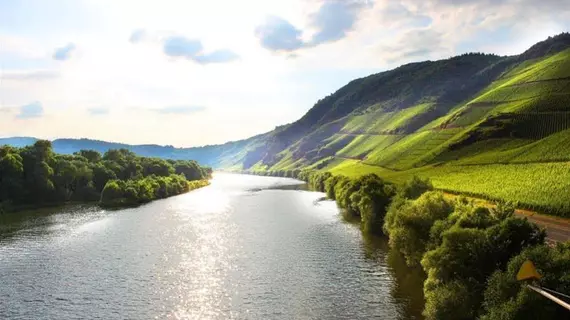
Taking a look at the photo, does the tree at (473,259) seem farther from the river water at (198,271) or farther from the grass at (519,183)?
the grass at (519,183)

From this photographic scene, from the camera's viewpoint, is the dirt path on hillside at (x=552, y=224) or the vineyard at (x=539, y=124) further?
the vineyard at (x=539, y=124)

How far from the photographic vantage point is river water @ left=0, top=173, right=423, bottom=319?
59.2m

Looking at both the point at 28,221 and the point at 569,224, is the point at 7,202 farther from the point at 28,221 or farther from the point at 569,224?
the point at 569,224

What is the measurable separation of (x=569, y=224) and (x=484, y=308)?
44023 mm

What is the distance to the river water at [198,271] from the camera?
5922 cm

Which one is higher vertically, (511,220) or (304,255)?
(511,220)

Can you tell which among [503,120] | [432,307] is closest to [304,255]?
[432,307]

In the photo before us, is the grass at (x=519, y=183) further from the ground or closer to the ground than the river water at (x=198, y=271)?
further from the ground

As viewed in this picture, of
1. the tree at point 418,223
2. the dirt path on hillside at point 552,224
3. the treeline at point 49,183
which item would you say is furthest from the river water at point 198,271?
the treeline at point 49,183

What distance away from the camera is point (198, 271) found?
77875 mm

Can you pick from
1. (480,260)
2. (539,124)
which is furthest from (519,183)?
(539,124)

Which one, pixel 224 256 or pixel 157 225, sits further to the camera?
pixel 157 225

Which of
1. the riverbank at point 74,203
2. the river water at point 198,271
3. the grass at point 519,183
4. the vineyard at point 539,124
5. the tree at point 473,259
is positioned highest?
the vineyard at point 539,124

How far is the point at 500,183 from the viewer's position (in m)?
114
